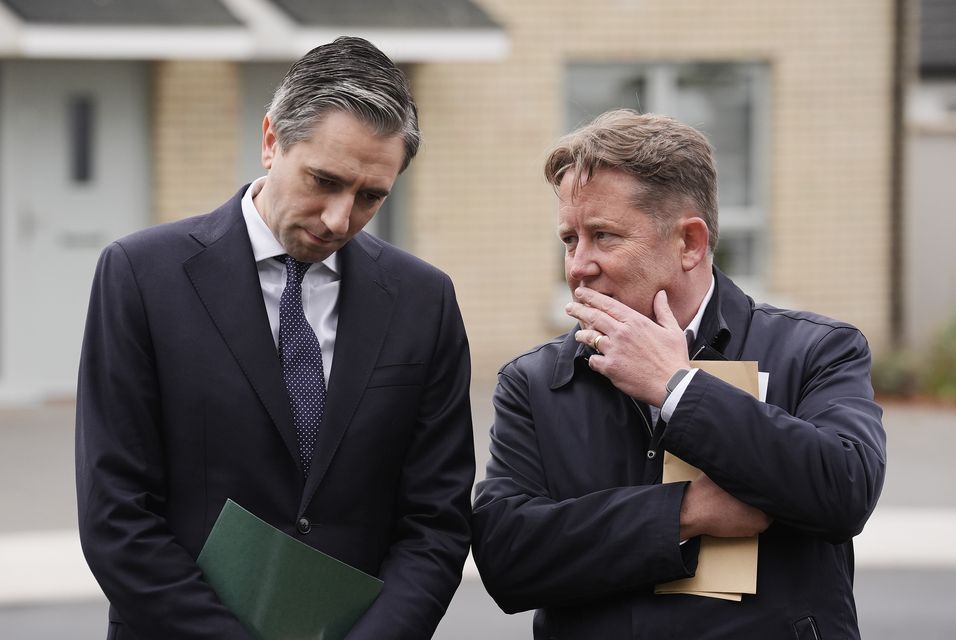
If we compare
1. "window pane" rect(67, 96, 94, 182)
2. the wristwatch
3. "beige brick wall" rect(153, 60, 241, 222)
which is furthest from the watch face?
"window pane" rect(67, 96, 94, 182)

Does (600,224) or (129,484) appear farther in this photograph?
(600,224)

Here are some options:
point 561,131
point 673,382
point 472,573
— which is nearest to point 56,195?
point 561,131

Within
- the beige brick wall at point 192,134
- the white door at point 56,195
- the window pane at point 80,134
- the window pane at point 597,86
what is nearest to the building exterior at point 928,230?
the window pane at point 597,86

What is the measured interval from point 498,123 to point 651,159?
998 centimetres

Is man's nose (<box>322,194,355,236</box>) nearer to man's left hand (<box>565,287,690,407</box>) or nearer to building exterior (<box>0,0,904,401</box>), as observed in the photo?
man's left hand (<box>565,287,690,407</box>)

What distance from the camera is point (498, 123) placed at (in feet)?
42.5

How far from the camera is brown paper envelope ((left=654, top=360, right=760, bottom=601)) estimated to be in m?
2.95

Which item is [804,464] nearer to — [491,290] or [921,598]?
[921,598]

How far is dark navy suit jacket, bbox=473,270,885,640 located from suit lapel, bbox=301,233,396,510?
0.36 meters

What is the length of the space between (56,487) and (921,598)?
5176mm

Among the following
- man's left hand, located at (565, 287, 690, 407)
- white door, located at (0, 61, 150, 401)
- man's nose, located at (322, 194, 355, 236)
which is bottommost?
white door, located at (0, 61, 150, 401)

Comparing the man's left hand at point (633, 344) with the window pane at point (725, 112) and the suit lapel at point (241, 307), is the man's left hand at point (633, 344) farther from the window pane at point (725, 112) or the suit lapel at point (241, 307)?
the window pane at point (725, 112)

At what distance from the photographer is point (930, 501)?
359 inches

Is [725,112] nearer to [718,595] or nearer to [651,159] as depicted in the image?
[651,159]
